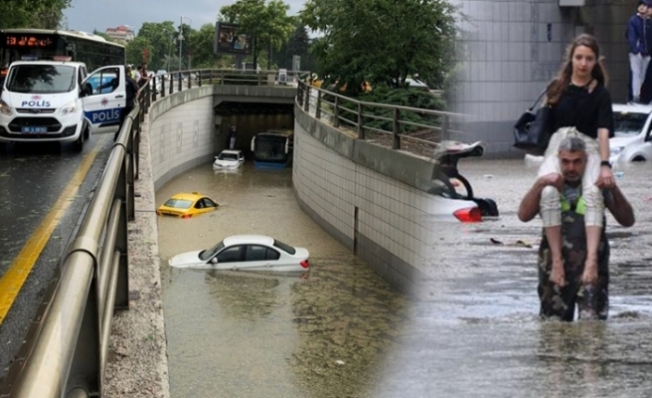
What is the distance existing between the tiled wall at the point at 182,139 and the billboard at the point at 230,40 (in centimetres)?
90

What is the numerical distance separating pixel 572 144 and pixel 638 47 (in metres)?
0.16

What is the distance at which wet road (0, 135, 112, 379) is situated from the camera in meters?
3.52

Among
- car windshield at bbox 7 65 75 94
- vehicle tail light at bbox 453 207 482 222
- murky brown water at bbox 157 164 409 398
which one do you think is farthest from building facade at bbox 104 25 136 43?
car windshield at bbox 7 65 75 94

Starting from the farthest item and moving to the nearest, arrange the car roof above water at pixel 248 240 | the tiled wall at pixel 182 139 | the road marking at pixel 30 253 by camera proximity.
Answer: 1. the car roof above water at pixel 248 240
2. the tiled wall at pixel 182 139
3. the road marking at pixel 30 253

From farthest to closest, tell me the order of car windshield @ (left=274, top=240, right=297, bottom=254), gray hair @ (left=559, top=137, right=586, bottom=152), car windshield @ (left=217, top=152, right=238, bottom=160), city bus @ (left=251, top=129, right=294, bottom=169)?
car windshield @ (left=274, top=240, right=297, bottom=254) < car windshield @ (left=217, top=152, right=238, bottom=160) < city bus @ (left=251, top=129, right=294, bottom=169) < gray hair @ (left=559, top=137, right=586, bottom=152)

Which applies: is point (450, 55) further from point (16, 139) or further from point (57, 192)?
point (16, 139)

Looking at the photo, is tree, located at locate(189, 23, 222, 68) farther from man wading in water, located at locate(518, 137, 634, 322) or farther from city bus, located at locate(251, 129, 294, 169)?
man wading in water, located at locate(518, 137, 634, 322)

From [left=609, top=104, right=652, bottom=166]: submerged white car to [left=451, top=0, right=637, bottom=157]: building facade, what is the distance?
21 mm

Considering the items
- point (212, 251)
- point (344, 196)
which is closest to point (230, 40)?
point (212, 251)

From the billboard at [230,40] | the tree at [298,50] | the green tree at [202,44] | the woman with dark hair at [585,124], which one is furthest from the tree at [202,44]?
the woman with dark hair at [585,124]

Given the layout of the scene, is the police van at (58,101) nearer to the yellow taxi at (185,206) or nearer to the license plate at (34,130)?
the license plate at (34,130)

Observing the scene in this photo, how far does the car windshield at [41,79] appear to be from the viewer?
27.6ft

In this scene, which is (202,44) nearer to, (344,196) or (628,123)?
(628,123)

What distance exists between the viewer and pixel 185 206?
17.6 feet
